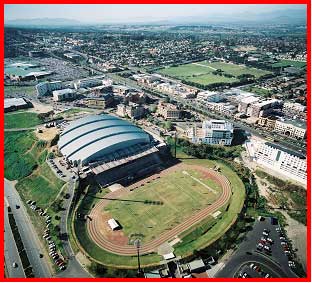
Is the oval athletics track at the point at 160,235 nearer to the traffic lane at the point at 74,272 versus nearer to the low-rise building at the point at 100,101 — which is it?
the traffic lane at the point at 74,272

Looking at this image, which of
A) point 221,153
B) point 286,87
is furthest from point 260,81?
point 221,153

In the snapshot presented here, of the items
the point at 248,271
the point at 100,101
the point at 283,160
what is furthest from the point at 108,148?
the point at 100,101

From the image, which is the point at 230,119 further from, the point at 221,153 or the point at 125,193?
the point at 125,193

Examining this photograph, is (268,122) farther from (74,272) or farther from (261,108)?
(74,272)

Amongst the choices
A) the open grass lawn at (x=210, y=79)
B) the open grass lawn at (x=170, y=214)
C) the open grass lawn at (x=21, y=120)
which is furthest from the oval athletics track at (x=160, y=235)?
the open grass lawn at (x=210, y=79)

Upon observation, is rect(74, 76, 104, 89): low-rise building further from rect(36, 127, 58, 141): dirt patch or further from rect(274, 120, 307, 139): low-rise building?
rect(274, 120, 307, 139): low-rise building

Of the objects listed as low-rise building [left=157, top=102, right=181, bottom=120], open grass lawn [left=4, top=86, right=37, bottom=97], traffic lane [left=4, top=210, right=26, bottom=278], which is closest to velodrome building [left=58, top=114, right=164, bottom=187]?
traffic lane [left=4, top=210, right=26, bottom=278]
